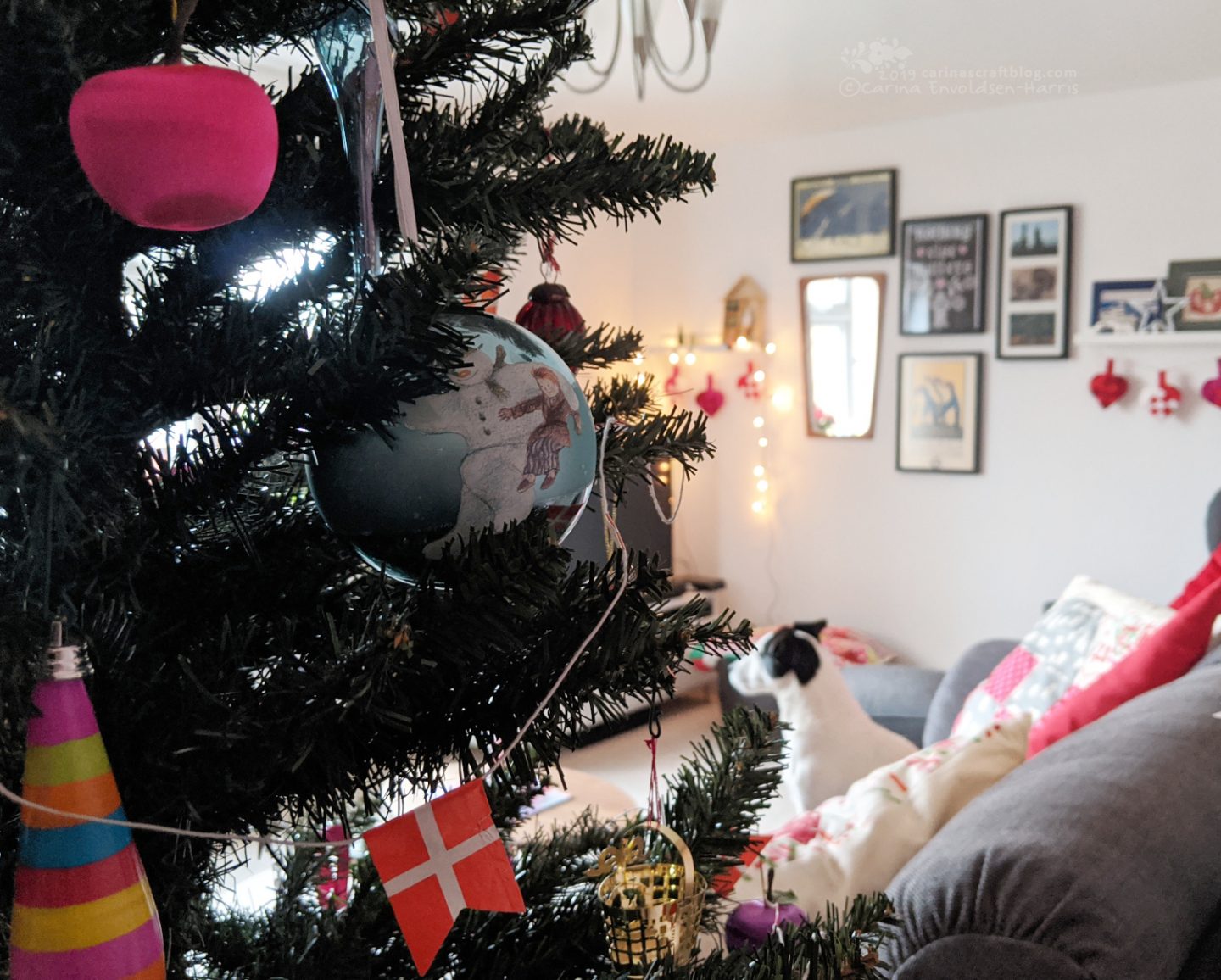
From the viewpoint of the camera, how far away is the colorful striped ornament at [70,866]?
415mm

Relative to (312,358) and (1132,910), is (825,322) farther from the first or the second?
(312,358)

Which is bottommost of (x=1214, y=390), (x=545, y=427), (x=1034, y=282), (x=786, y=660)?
(x=786, y=660)

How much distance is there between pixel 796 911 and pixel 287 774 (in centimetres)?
60

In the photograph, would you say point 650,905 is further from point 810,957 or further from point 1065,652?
point 1065,652

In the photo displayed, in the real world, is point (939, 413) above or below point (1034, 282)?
below

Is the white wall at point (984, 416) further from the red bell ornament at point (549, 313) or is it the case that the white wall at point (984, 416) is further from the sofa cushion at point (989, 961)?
the red bell ornament at point (549, 313)

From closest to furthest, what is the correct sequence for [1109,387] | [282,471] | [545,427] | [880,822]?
[545,427], [282,471], [880,822], [1109,387]

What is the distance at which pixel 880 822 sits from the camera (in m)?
1.23

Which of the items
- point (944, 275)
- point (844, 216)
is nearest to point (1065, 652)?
point (944, 275)

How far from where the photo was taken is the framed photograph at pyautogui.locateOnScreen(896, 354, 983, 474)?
373 centimetres

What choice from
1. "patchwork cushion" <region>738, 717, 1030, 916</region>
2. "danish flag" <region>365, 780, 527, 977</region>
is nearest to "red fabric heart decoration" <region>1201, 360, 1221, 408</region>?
"patchwork cushion" <region>738, 717, 1030, 916</region>

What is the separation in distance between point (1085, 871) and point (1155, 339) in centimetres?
279

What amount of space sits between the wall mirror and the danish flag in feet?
11.9

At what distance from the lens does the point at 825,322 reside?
4.04 m
